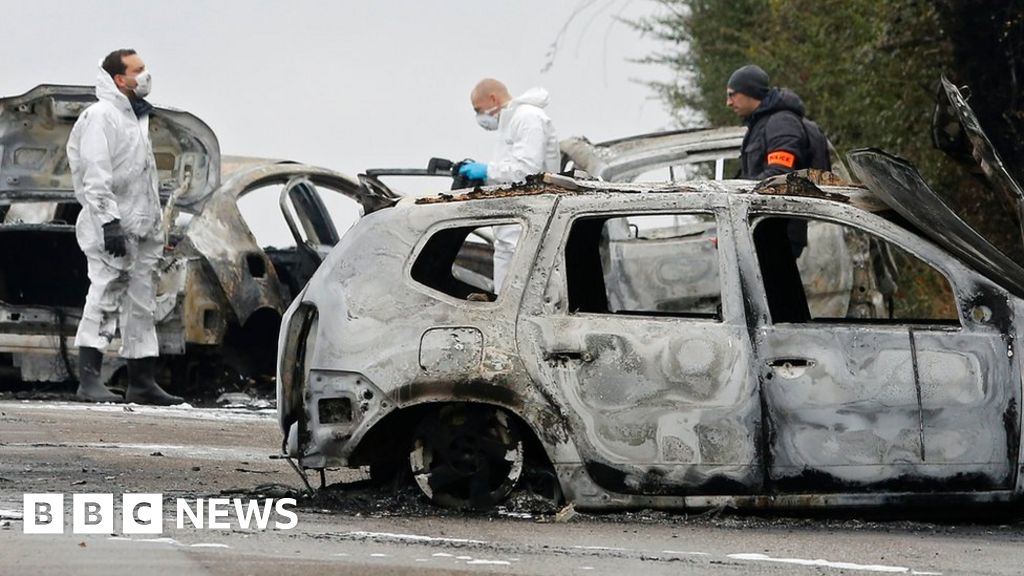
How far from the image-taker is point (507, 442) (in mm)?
9406

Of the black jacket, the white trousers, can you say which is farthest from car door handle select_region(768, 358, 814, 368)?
the white trousers

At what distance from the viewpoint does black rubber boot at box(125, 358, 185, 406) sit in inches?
621

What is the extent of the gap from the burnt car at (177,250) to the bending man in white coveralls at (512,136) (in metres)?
1.68

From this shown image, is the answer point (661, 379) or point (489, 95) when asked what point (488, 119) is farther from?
point (661, 379)

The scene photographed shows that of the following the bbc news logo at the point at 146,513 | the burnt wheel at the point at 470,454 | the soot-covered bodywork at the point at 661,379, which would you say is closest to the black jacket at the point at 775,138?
the soot-covered bodywork at the point at 661,379

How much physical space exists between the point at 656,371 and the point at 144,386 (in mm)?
7182

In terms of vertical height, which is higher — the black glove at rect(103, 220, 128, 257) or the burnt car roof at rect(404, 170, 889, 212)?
the black glove at rect(103, 220, 128, 257)

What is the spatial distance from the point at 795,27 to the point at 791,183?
18.9m

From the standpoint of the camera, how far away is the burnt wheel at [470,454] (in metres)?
9.41

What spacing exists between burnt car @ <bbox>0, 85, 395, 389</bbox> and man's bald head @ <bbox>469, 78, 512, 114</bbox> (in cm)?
162

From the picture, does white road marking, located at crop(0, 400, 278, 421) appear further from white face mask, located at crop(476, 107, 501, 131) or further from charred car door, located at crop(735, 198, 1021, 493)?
charred car door, located at crop(735, 198, 1021, 493)

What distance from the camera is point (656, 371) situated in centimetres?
927

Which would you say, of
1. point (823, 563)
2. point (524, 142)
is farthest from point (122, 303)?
point (823, 563)

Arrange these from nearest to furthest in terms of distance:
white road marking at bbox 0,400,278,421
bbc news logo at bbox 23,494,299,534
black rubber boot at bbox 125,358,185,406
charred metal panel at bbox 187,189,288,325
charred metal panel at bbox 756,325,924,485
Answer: bbc news logo at bbox 23,494,299,534 → charred metal panel at bbox 756,325,924,485 → white road marking at bbox 0,400,278,421 → black rubber boot at bbox 125,358,185,406 → charred metal panel at bbox 187,189,288,325
